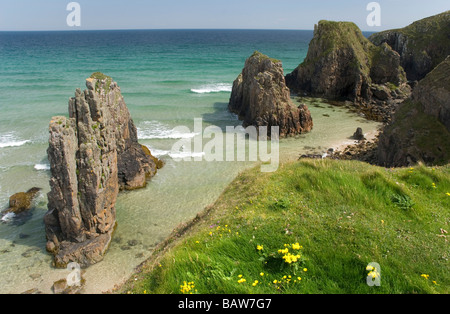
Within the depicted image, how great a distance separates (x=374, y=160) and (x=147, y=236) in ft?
69.0

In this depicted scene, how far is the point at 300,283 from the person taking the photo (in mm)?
8312

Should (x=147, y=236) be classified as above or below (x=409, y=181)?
below

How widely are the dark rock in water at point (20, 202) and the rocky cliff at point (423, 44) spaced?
7584 cm

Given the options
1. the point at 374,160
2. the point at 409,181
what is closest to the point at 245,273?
the point at 409,181

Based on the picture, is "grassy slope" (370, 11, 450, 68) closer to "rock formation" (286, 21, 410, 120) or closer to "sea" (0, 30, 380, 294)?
"rock formation" (286, 21, 410, 120)

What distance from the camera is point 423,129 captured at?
2584 cm

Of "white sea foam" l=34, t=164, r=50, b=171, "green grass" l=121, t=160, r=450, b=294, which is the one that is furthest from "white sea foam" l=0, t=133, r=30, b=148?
"green grass" l=121, t=160, r=450, b=294

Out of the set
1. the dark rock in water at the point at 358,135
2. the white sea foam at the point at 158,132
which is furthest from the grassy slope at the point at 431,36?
the white sea foam at the point at 158,132

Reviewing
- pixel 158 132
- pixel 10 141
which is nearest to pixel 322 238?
pixel 158 132

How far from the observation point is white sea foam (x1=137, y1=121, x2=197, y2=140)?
3745cm

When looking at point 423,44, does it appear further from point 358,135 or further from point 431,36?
point 358,135

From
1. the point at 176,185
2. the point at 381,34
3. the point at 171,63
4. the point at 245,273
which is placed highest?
the point at 381,34
